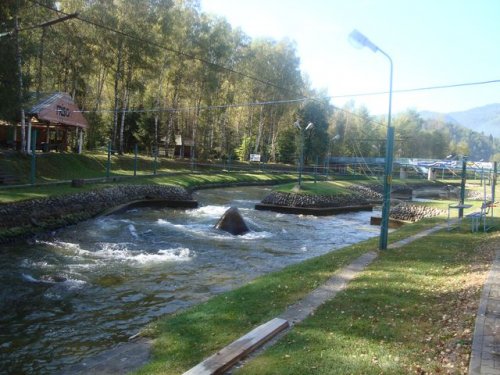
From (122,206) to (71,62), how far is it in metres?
20.5

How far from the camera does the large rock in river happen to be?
2016 cm

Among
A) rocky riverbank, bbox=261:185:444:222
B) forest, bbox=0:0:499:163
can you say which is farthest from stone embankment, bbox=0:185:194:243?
rocky riverbank, bbox=261:185:444:222

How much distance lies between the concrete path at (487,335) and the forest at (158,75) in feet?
42.9

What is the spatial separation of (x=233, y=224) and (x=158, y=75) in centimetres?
2769

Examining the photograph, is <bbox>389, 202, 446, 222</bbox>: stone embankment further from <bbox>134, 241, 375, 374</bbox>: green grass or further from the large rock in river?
<bbox>134, 241, 375, 374</bbox>: green grass

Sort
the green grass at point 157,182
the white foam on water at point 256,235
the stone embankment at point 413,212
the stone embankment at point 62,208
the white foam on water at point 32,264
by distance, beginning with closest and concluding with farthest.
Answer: the white foam on water at point 32,264
the stone embankment at point 62,208
the green grass at point 157,182
the white foam on water at point 256,235
the stone embankment at point 413,212

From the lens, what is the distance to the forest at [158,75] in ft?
89.4

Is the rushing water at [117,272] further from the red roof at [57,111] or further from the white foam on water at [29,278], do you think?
the red roof at [57,111]

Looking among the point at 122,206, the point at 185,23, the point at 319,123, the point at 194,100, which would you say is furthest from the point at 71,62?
the point at 319,123

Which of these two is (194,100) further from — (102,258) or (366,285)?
(366,285)

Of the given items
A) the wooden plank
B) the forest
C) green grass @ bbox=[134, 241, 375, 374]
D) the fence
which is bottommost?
green grass @ bbox=[134, 241, 375, 374]

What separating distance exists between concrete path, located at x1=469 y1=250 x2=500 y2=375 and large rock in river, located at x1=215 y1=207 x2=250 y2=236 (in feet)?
40.7

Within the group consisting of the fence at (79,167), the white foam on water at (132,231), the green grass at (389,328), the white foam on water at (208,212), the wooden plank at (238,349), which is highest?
the fence at (79,167)

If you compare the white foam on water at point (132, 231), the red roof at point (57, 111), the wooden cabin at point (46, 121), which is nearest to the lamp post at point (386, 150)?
the white foam on water at point (132, 231)
